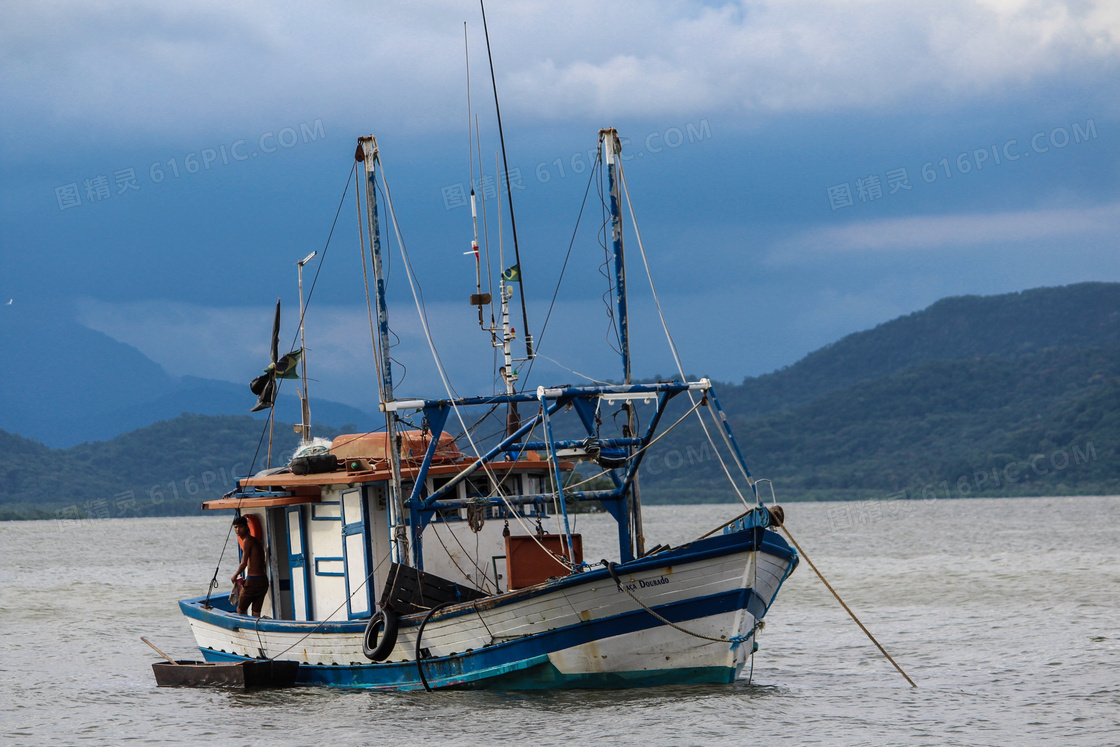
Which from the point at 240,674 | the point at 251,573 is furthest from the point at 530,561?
the point at 251,573

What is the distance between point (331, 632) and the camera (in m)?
18.5

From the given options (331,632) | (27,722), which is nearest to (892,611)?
(331,632)

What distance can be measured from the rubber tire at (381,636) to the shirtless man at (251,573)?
3403mm

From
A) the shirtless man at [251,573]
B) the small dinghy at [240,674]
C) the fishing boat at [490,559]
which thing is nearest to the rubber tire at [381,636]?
the fishing boat at [490,559]

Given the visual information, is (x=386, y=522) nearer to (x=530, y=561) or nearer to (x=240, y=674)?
(x=530, y=561)

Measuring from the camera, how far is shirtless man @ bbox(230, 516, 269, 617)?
20.4 metres

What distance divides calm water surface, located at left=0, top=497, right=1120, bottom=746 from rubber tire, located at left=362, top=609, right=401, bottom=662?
0.76m

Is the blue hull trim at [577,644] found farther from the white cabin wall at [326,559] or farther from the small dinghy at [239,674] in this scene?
the small dinghy at [239,674]

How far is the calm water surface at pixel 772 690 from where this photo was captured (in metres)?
16.0

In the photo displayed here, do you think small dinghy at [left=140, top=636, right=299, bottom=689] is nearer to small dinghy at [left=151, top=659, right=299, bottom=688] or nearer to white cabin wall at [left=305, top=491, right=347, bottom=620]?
small dinghy at [left=151, top=659, right=299, bottom=688]

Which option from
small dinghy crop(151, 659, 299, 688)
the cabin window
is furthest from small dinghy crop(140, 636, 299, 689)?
the cabin window

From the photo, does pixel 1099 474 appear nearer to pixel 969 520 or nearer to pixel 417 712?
pixel 969 520

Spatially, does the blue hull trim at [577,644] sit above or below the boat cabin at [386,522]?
below

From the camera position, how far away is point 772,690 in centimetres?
1884
